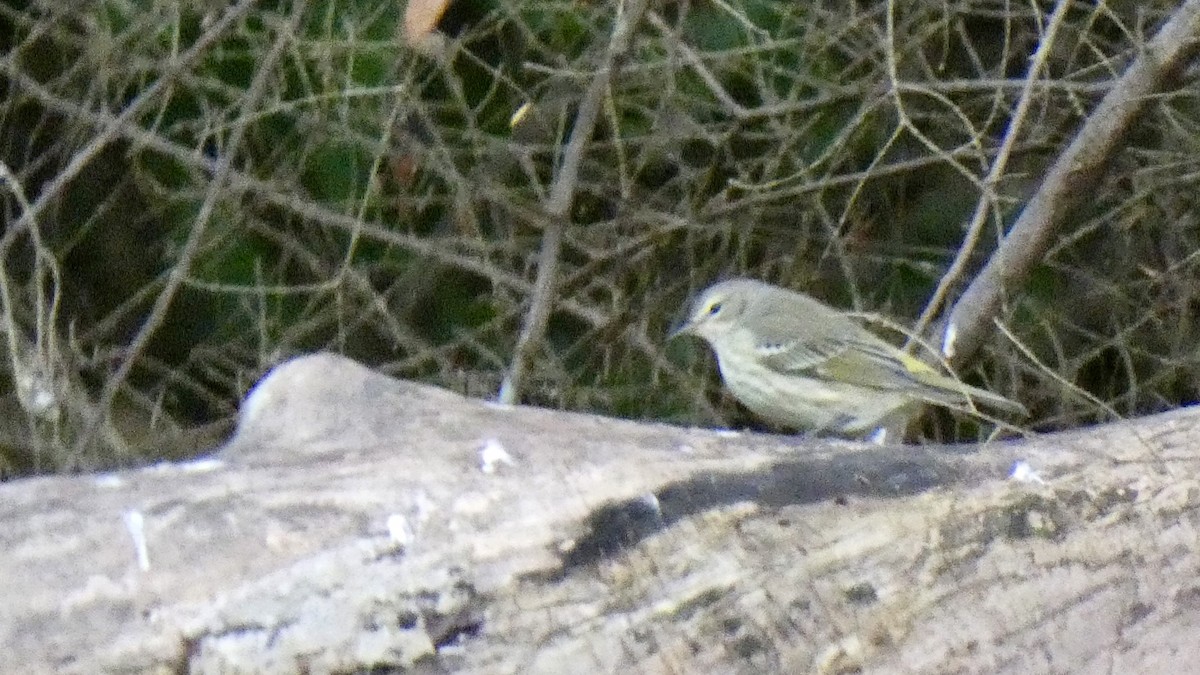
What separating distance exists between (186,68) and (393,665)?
282 cm

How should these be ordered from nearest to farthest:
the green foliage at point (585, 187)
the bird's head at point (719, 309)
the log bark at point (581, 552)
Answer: the log bark at point (581, 552) < the bird's head at point (719, 309) < the green foliage at point (585, 187)

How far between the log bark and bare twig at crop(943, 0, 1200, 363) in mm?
1403

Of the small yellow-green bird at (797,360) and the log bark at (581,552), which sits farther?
the small yellow-green bird at (797,360)

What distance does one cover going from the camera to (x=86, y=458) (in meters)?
4.53

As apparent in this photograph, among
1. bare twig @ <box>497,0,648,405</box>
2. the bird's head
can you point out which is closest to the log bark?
bare twig @ <box>497,0,648,405</box>

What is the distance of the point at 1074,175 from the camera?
4.27 metres

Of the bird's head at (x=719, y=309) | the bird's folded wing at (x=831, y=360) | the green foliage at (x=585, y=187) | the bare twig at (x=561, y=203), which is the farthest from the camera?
the green foliage at (x=585, y=187)

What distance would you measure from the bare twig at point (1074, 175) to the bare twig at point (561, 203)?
42.8 inches

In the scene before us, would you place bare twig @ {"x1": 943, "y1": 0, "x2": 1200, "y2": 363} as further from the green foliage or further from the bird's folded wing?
the green foliage

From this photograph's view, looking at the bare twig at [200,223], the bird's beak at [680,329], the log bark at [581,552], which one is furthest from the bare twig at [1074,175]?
the bare twig at [200,223]

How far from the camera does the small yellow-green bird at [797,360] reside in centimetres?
471

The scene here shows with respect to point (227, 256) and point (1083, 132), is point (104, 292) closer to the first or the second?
point (227, 256)

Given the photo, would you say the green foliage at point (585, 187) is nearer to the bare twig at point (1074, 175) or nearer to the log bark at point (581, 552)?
the bare twig at point (1074, 175)

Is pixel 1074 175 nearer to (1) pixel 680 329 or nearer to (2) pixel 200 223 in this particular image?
(1) pixel 680 329
